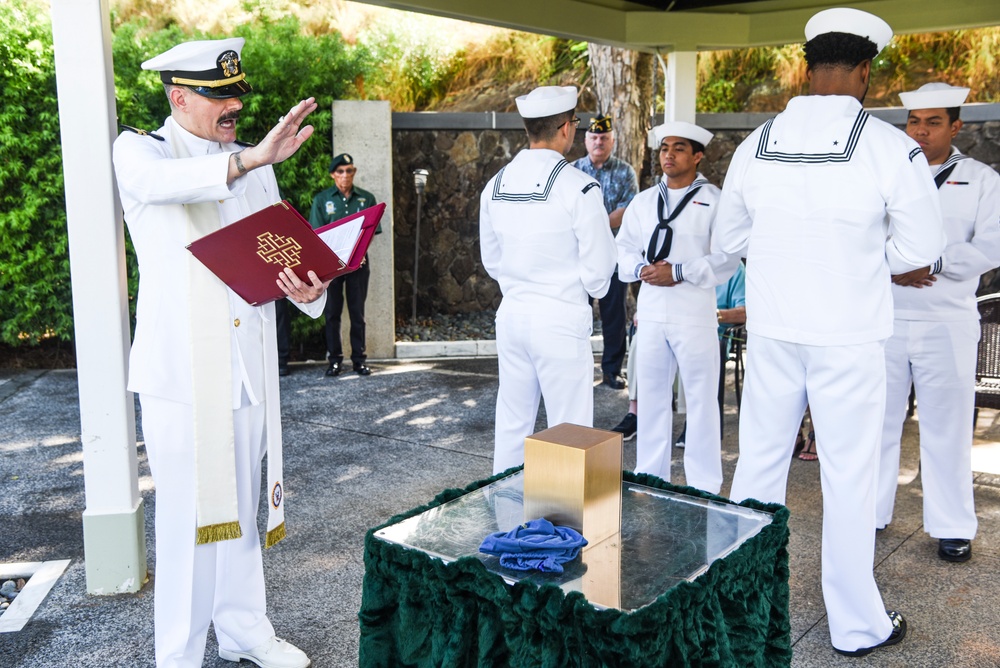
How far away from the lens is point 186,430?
9.64ft

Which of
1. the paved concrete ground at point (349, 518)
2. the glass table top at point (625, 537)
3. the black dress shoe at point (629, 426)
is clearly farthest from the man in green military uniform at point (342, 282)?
the glass table top at point (625, 537)

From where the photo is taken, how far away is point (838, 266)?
3.17 m

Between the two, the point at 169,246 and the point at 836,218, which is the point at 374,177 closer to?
the point at 169,246

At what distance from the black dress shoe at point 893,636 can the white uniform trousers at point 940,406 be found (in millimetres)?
847

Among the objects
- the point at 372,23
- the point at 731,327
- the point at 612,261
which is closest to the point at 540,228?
the point at 612,261

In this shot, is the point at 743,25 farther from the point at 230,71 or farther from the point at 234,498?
the point at 234,498

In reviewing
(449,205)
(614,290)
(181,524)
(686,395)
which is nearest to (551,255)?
(686,395)

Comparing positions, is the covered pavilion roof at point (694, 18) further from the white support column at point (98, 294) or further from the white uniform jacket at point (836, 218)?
the white uniform jacket at point (836, 218)

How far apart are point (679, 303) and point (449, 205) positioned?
6.52 m

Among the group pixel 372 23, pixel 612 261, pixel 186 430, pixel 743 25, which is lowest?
pixel 186 430

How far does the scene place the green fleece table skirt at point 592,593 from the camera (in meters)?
1.82

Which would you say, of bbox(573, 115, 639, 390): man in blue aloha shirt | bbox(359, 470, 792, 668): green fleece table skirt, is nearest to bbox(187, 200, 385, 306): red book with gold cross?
bbox(359, 470, 792, 668): green fleece table skirt

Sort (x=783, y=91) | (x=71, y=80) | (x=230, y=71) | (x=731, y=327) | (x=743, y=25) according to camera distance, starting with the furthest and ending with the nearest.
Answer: (x=783, y=91) < (x=743, y=25) < (x=731, y=327) < (x=71, y=80) < (x=230, y=71)

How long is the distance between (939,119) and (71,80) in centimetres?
352
